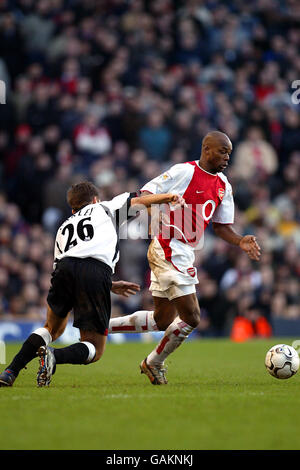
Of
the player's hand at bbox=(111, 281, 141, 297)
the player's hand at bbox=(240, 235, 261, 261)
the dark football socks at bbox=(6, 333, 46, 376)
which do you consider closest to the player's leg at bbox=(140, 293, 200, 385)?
the player's hand at bbox=(111, 281, 141, 297)

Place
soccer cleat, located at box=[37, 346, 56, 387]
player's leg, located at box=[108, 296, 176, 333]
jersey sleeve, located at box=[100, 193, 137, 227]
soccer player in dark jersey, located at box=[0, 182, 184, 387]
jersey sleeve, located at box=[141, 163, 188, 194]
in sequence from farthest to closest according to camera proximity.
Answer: player's leg, located at box=[108, 296, 176, 333] < jersey sleeve, located at box=[141, 163, 188, 194] < jersey sleeve, located at box=[100, 193, 137, 227] < soccer player in dark jersey, located at box=[0, 182, 184, 387] < soccer cleat, located at box=[37, 346, 56, 387]

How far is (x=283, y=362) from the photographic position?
26.1ft

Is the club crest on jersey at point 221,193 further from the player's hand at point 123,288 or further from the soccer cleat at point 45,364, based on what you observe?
the soccer cleat at point 45,364

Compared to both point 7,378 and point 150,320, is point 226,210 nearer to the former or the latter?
point 150,320

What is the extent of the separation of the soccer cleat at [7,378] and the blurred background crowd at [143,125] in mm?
7241

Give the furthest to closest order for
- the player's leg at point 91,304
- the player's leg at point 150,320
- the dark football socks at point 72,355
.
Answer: the player's leg at point 150,320, the player's leg at point 91,304, the dark football socks at point 72,355

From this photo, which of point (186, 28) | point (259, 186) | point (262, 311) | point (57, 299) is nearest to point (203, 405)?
point (57, 299)

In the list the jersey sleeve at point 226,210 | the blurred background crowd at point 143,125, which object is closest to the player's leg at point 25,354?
the jersey sleeve at point 226,210

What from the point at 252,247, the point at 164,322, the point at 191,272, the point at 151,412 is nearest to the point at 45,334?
the point at 164,322

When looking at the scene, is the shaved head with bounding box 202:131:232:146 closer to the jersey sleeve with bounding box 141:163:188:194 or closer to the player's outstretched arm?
the jersey sleeve with bounding box 141:163:188:194

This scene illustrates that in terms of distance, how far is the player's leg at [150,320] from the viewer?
8.03 m

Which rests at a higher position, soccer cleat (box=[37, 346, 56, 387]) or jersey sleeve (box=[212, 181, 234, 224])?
jersey sleeve (box=[212, 181, 234, 224])

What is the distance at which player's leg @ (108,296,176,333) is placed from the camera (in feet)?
26.3

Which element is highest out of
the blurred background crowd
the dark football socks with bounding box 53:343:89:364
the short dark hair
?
the blurred background crowd
